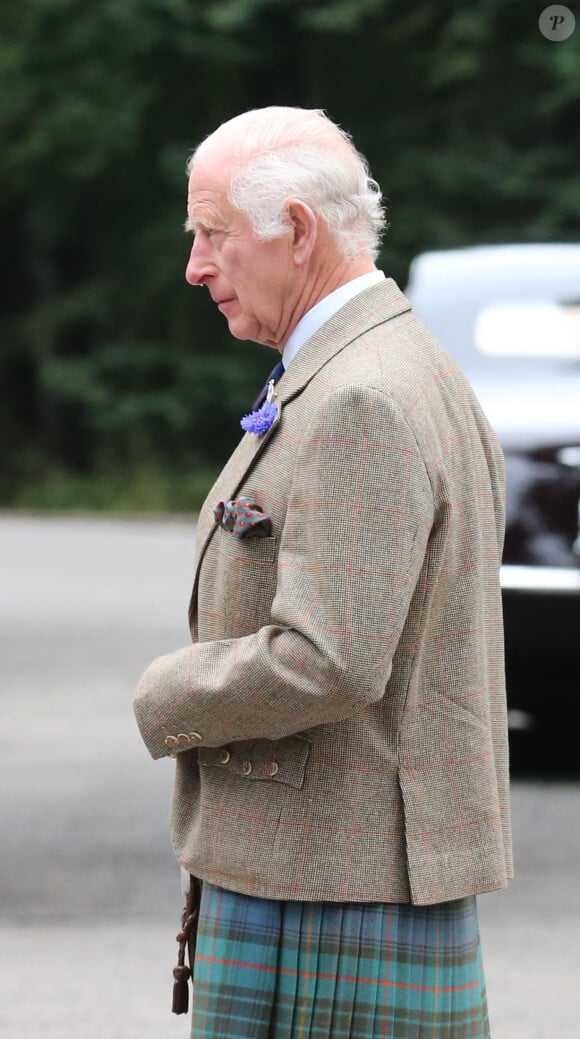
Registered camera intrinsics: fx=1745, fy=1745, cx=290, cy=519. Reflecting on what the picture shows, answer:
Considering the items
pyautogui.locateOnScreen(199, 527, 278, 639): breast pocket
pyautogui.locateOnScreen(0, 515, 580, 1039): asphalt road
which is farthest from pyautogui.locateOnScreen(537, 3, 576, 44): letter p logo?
pyautogui.locateOnScreen(199, 527, 278, 639): breast pocket

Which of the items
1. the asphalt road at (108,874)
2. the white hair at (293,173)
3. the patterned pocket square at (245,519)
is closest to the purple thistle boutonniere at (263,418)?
the patterned pocket square at (245,519)

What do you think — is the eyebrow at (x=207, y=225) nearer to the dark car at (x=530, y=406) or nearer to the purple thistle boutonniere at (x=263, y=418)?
the purple thistle boutonniere at (x=263, y=418)

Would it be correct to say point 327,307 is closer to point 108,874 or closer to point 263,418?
point 263,418

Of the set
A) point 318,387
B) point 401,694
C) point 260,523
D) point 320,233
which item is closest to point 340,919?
point 401,694

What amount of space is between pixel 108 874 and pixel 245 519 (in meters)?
3.53

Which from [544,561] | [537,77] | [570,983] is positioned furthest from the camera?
[537,77]

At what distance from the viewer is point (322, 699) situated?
2234 millimetres

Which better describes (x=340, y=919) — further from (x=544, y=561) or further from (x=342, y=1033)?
(x=544, y=561)

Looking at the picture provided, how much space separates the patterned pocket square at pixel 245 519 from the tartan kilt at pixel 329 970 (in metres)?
0.51

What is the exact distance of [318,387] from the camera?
7.61 feet

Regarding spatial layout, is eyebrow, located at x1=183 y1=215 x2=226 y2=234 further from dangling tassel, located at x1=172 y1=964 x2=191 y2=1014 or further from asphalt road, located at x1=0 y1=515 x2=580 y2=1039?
asphalt road, located at x1=0 y1=515 x2=580 y2=1039

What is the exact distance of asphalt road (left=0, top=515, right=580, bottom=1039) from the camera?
4453 mm

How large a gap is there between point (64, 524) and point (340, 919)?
56.8ft

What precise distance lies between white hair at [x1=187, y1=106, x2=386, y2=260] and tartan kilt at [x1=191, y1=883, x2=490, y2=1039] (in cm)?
92
